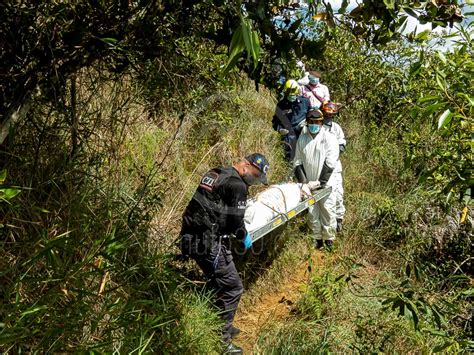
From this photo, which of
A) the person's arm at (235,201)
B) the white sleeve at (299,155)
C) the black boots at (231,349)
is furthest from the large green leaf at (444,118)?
the white sleeve at (299,155)

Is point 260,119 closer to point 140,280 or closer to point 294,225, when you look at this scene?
point 294,225

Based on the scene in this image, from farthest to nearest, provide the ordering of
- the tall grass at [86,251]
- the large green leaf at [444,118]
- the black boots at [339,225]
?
1. the black boots at [339,225]
2. the tall grass at [86,251]
3. the large green leaf at [444,118]

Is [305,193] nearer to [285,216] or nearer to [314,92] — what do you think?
[285,216]

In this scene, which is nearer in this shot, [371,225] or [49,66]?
[49,66]

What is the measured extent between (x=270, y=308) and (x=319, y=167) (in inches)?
73.3

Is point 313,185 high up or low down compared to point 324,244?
up

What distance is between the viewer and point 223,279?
4.22 m

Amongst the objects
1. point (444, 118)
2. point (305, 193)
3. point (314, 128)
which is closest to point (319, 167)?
point (314, 128)

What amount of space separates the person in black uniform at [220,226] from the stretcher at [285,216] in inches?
12.8

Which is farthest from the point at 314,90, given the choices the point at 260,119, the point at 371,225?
the point at 371,225

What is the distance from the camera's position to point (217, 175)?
4133 mm

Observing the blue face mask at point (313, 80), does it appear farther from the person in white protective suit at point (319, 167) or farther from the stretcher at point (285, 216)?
the stretcher at point (285, 216)

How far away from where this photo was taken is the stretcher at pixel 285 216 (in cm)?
459

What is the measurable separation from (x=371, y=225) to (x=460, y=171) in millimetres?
4487
